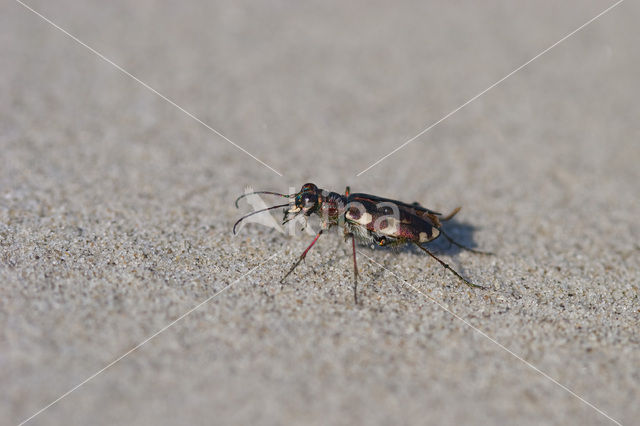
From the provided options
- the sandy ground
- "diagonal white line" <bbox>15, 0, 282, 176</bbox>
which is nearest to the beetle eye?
the sandy ground

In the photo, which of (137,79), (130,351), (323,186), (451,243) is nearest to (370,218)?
(451,243)

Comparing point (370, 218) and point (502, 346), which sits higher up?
point (370, 218)

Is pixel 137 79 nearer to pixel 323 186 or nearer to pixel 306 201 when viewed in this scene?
pixel 323 186

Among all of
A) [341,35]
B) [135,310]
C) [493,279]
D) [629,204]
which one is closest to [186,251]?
[135,310]

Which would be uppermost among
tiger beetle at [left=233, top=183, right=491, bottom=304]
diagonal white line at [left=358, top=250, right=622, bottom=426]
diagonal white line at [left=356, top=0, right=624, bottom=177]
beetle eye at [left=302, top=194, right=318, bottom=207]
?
diagonal white line at [left=356, top=0, right=624, bottom=177]

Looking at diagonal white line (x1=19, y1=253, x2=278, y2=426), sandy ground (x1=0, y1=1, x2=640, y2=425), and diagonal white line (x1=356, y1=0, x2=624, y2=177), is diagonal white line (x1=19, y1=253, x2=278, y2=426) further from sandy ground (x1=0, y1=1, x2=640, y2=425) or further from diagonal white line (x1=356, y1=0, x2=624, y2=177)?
diagonal white line (x1=356, y1=0, x2=624, y2=177)

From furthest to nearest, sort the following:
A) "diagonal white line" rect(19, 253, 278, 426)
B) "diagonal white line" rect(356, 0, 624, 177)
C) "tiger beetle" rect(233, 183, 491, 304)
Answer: "diagonal white line" rect(356, 0, 624, 177), "tiger beetle" rect(233, 183, 491, 304), "diagonal white line" rect(19, 253, 278, 426)

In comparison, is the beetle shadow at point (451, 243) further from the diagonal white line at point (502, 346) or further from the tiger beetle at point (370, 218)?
the diagonal white line at point (502, 346)
